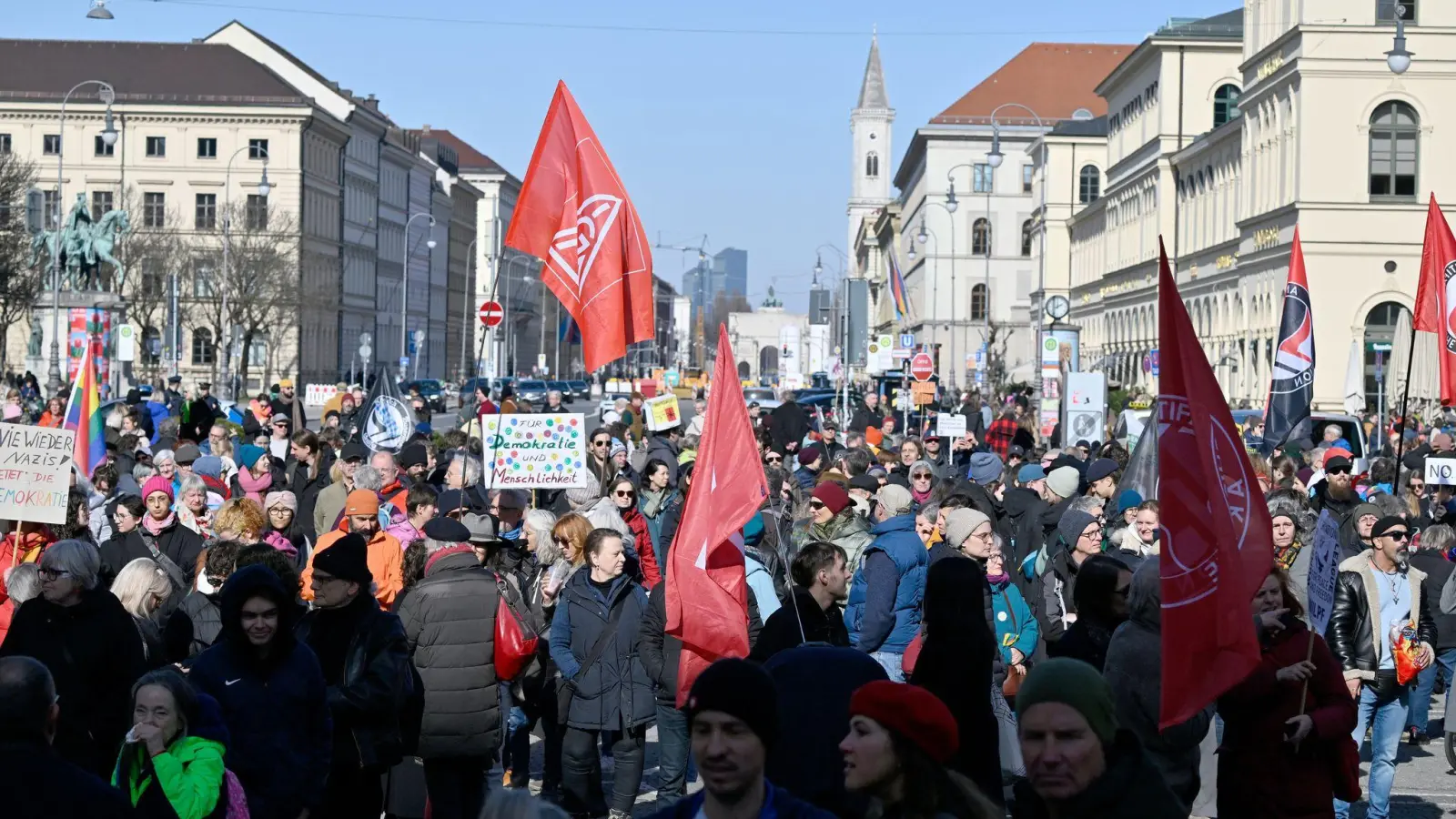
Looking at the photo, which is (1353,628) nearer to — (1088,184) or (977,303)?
(1088,184)

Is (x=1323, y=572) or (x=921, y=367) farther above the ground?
(x=921, y=367)

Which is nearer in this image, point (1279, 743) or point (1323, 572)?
point (1279, 743)

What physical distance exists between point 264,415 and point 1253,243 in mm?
40312

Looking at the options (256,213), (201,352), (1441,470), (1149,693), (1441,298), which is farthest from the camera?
(256,213)

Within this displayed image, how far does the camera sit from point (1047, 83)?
134 m

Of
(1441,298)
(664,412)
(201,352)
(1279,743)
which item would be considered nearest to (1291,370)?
(1441,298)

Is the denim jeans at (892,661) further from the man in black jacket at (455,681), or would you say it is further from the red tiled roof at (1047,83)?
the red tiled roof at (1047,83)

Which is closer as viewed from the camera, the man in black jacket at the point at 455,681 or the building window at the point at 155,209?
the man in black jacket at the point at 455,681

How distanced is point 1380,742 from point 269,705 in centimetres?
586

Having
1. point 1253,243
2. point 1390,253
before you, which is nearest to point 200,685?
point 1390,253

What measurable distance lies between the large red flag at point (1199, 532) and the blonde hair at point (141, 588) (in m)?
4.55

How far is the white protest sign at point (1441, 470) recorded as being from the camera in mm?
17531

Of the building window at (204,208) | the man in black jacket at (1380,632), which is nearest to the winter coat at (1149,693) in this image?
the man in black jacket at (1380,632)

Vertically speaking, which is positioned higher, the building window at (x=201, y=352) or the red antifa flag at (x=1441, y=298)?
the building window at (x=201, y=352)
